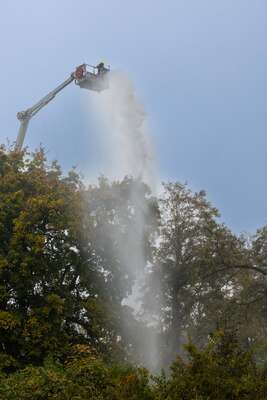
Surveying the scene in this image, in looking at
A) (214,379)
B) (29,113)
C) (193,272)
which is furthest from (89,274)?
(214,379)

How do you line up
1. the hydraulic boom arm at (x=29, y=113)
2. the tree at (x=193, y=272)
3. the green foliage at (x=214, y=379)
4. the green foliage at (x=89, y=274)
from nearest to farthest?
the green foliage at (x=214, y=379) < the green foliage at (x=89, y=274) < the tree at (x=193, y=272) < the hydraulic boom arm at (x=29, y=113)

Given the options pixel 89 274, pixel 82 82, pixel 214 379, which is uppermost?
pixel 82 82

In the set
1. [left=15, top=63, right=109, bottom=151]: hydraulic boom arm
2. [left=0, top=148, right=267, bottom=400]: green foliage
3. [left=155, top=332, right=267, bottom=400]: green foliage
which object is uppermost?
[left=15, top=63, right=109, bottom=151]: hydraulic boom arm

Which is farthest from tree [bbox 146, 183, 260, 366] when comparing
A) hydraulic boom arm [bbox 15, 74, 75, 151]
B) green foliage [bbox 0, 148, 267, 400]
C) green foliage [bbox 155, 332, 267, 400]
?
green foliage [bbox 155, 332, 267, 400]

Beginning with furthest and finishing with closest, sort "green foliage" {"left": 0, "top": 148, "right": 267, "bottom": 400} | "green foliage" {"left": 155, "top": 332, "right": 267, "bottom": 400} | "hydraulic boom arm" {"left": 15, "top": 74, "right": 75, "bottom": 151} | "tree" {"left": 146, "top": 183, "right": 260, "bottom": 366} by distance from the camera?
"hydraulic boom arm" {"left": 15, "top": 74, "right": 75, "bottom": 151} < "tree" {"left": 146, "top": 183, "right": 260, "bottom": 366} < "green foliage" {"left": 0, "top": 148, "right": 267, "bottom": 400} < "green foliage" {"left": 155, "top": 332, "right": 267, "bottom": 400}

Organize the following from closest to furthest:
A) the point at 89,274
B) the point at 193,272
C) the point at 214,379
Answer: the point at 214,379 < the point at 89,274 < the point at 193,272

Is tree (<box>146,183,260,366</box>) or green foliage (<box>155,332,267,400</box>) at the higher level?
tree (<box>146,183,260,366</box>)

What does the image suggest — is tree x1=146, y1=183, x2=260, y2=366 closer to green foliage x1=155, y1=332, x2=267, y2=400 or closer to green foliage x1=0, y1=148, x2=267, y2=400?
green foliage x1=0, y1=148, x2=267, y2=400

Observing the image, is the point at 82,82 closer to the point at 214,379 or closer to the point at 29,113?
the point at 29,113

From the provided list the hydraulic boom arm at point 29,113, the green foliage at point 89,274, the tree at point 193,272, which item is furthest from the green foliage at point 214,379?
the hydraulic boom arm at point 29,113

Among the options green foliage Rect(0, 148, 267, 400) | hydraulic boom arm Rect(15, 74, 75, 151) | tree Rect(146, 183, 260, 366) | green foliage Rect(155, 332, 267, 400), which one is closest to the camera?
green foliage Rect(155, 332, 267, 400)

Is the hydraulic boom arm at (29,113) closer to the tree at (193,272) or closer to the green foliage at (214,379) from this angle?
the tree at (193,272)

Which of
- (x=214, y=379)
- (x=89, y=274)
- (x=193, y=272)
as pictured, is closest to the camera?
(x=214, y=379)

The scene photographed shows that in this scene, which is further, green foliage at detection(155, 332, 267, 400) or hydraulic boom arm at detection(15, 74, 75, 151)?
hydraulic boom arm at detection(15, 74, 75, 151)
